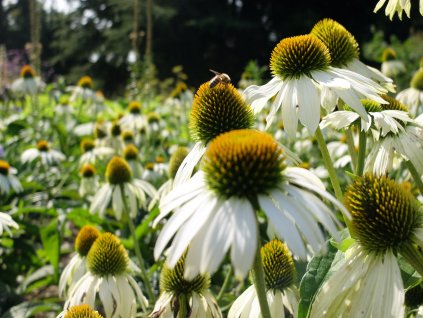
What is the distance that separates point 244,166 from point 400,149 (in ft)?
1.57

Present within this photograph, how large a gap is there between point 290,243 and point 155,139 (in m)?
3.69

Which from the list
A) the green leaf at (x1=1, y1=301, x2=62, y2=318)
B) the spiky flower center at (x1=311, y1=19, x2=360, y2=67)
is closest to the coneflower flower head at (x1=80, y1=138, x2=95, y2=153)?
the green leaf at (x1=1, y1=301, x2=62, y2=318)

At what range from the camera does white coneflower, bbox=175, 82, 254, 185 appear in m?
1.09

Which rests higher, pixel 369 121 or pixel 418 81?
pixel 369 121

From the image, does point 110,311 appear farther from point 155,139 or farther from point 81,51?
point 81,51

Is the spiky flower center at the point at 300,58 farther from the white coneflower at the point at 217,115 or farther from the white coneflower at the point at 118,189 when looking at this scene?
the white coneflower at the point at 118,189

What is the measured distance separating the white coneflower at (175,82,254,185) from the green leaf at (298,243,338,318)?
0.30m

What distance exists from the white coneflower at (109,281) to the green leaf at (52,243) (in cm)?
78

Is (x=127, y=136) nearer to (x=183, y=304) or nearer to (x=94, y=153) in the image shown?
(x=94, y=153)

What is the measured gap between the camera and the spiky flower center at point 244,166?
0.76 m

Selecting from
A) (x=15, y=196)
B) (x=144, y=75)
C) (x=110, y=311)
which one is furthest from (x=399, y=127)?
(x=144, y=75)

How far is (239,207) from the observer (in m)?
0.72

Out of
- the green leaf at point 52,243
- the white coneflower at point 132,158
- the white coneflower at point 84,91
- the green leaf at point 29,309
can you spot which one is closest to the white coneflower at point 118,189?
the green leaf at point 52,243

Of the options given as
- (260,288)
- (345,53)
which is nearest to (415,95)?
(345,53)
